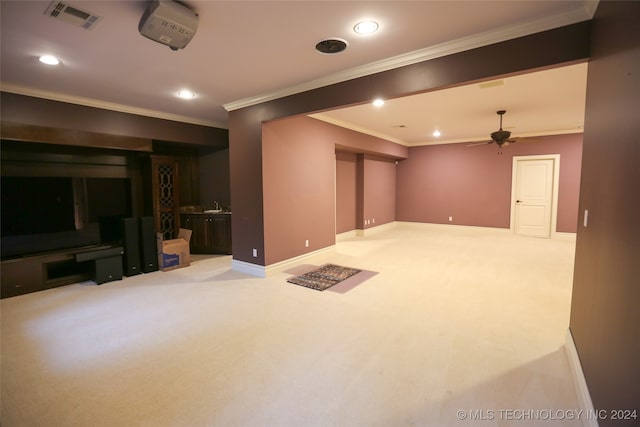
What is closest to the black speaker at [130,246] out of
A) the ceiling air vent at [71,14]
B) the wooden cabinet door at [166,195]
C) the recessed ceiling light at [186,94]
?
the wooden cabinet door at [166,195]

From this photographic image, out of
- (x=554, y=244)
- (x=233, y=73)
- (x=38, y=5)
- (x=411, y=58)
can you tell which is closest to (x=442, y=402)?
(x=411, y=58)

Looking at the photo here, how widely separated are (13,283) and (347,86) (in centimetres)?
465

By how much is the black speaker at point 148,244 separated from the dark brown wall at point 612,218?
5.13 m

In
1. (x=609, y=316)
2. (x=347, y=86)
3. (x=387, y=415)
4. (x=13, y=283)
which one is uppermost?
(x=347, y=86)

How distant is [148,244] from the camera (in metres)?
4.62

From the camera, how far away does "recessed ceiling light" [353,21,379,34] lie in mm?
2279

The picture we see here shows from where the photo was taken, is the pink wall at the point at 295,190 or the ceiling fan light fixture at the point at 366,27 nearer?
the ceiling fan light fixture at the point at 366,27

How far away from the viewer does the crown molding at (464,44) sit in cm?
212

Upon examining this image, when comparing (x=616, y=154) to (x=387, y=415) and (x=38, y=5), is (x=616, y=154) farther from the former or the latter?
(x=38, y=5)

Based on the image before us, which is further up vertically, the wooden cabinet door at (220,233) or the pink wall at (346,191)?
the pink wall at (346,191)

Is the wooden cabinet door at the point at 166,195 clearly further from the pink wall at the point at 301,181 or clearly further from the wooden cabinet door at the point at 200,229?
the pink wall at the point at 301,181

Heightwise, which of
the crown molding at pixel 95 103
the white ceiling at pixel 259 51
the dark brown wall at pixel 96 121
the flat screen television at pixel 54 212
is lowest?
the flat screen television at pixel 54 212

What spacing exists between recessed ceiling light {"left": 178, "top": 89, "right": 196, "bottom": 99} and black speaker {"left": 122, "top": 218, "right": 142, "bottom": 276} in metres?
1.99

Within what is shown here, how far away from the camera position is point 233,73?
326cm
